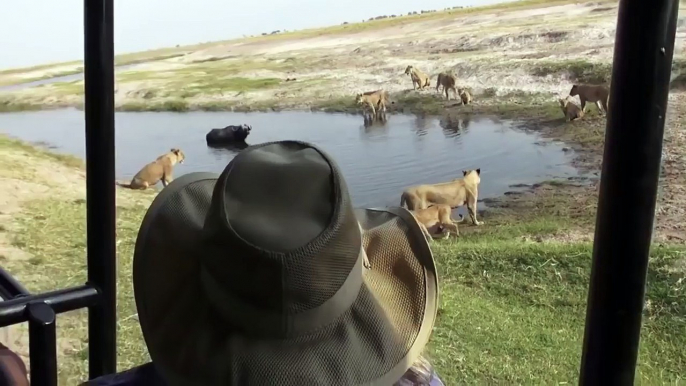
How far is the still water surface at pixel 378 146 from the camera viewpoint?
1.67 m

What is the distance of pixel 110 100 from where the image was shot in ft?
3.58

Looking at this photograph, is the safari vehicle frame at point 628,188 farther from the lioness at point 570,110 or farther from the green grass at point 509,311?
the lioness at point 570,110

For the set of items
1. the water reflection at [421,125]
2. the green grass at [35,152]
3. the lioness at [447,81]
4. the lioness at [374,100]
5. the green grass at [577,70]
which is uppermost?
the green grass at [577,70]

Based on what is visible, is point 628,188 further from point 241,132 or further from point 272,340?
point 241,132

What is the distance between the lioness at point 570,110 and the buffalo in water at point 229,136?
0.78 m

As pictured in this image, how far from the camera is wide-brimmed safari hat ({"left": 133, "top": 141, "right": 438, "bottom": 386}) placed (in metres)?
0.65

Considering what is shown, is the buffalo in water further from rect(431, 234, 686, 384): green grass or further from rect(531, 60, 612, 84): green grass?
rect(531, 60, 612, 84): green grass

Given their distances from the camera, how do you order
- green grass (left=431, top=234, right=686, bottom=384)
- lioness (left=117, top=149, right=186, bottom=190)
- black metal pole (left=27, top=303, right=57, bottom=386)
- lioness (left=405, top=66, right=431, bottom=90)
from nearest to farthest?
black metal pole (left=27, top=303, right=57, bottom=386) → green grass (left=431, top=234, right=686, bottom=384) → lioness (left=117, top=149, right=186, bottom=190) → lioness (left=405, top=66, right=431, bottom=90)

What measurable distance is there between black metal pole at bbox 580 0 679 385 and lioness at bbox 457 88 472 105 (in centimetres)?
128

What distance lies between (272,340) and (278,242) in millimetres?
89

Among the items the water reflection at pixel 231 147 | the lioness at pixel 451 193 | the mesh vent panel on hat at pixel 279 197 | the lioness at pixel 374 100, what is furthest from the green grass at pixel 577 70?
the mesh vent panel on hat at pixel 279 197

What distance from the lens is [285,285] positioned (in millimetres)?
635

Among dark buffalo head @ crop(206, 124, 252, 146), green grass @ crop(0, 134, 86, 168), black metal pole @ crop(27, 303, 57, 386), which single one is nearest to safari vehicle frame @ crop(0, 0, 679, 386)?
black metal pole @ crop(27, 303, 57, 386)

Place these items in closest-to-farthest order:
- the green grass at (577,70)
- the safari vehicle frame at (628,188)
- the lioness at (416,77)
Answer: the safari vehicle frame at (628,188) < the green grass at (577,70) < the lioness at (416,77)
